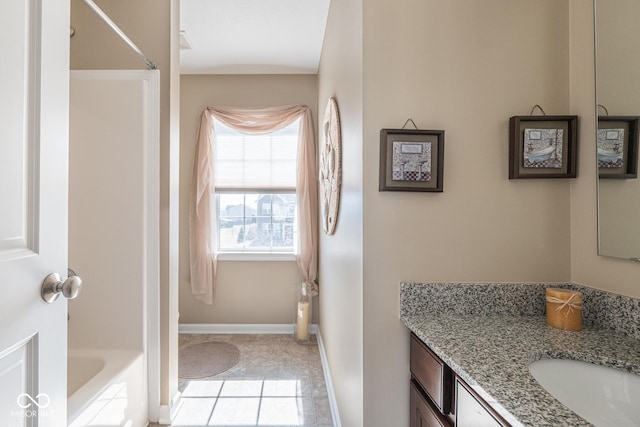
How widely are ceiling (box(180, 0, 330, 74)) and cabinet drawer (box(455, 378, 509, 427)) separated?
2.32 meters

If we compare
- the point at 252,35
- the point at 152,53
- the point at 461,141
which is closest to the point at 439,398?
the point at 461,141

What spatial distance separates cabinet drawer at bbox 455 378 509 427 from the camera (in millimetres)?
693

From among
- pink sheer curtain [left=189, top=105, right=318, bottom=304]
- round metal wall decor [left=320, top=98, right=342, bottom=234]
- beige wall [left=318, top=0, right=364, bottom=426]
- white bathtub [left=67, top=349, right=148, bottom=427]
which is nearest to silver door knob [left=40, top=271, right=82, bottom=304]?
white bathtub [left=67, top=349, right=148, bottom=427]

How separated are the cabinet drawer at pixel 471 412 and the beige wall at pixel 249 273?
2.52 m

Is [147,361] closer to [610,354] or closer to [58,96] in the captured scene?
[58,96]

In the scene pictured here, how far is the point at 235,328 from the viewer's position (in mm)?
3244

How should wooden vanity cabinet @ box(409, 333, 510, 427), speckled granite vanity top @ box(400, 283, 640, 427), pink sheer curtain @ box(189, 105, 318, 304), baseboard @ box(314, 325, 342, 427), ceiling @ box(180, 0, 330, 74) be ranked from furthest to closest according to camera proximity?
1. pink sheer curtain @ box(189, 105, 318, 304)
2. ceiling @ box(180, 0, 330, 74)
3. baseboard @ box(314, 325, 342, 427)
4. wooden vanity cabinet @ box(409, 333, 510, 427)
5. speckled granite vanity top @ box(400, 283, 640, 427)

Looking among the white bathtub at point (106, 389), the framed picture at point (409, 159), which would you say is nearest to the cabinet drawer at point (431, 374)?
the framed picture at point (409, 159)

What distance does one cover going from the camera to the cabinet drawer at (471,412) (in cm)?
69

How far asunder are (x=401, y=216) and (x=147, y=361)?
1.71m

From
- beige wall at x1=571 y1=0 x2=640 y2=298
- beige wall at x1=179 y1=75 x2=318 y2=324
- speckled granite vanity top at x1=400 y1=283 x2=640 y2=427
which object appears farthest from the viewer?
beige wall at x1=179 y1=75 x2=318 y2=324

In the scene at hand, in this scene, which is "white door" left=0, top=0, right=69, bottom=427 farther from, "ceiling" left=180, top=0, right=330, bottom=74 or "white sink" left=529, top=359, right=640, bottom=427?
"ceiling" left=180, top=0, right=330, bottom=74

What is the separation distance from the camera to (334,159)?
6.05 feet

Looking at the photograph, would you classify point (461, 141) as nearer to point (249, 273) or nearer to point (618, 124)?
point (618, 124)
